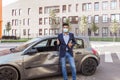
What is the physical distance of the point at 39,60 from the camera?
25.5ft

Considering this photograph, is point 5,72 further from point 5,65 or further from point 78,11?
point 78,11

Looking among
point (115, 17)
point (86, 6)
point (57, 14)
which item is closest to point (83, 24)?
point (86, 6)

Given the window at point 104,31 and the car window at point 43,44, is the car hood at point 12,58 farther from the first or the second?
the window at point 104,31

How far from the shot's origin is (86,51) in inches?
345

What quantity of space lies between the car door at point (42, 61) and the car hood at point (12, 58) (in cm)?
18

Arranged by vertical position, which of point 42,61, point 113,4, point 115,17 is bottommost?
point 42,61

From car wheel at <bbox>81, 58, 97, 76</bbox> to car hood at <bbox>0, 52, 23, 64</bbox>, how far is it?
2308 millimetres

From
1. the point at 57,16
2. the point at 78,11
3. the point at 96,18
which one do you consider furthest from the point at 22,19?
the point at 96,18

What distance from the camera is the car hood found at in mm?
7348

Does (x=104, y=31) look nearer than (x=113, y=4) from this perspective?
No

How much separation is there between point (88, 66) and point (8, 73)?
2.84m

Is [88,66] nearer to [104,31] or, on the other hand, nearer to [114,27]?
[114,27]

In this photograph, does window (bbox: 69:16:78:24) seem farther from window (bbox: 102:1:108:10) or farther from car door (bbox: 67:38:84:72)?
car door (bbox: 67:38:84:72)

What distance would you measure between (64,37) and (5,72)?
1.98 m
